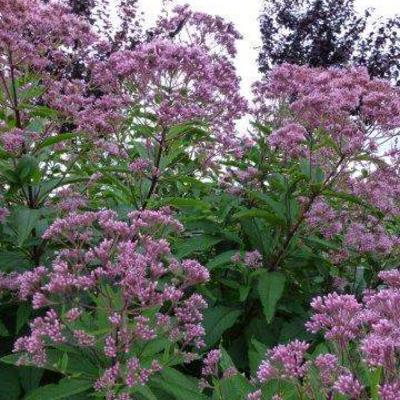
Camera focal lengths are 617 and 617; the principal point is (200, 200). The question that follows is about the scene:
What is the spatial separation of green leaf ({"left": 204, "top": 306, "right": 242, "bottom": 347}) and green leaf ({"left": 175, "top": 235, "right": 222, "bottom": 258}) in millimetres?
494

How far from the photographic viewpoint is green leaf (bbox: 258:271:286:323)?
4.45 m

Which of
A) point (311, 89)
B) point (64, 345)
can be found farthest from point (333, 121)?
point (64, 345)

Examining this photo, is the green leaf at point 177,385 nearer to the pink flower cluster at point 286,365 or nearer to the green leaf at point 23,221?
the pink flower cluster at point 286,365

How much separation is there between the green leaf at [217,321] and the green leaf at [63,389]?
144 centimetres

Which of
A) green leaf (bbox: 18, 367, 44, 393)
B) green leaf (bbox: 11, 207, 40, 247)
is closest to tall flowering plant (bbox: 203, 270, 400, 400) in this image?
green leaf (bbox: 18, 367, 44, 393)

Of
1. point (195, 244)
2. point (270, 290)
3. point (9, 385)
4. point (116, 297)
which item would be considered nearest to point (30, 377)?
point (9, 385)

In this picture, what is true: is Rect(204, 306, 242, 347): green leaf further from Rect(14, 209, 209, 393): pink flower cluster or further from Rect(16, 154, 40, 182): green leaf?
Rect(16, 154, 40, 182): green leaf

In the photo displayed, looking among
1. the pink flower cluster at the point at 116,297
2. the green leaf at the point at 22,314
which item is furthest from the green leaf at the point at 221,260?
the green leaf at the point at 22,314

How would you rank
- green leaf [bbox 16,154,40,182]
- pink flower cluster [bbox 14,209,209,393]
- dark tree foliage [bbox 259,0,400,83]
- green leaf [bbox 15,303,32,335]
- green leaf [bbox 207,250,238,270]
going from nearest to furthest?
pink flower cluster [bbox 14,209,209,393]
green leaf [bbox 15,303,32,335]
green leaf [bbox 16,154,40,182]
green leaf [bbox 207,250,238,270]
dark tree foliage [bbox 259,0,400,83]

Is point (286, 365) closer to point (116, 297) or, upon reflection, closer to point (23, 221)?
point (116, 297)

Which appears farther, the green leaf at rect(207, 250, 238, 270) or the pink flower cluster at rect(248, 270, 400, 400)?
the green leaf at rect(207, 250, 238, 270)

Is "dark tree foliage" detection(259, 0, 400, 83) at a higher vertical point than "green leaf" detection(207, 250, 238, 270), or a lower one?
higher

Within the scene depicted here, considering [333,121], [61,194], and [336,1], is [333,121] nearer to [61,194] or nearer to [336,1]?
[61,194]

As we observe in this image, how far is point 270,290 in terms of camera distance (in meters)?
4.63
